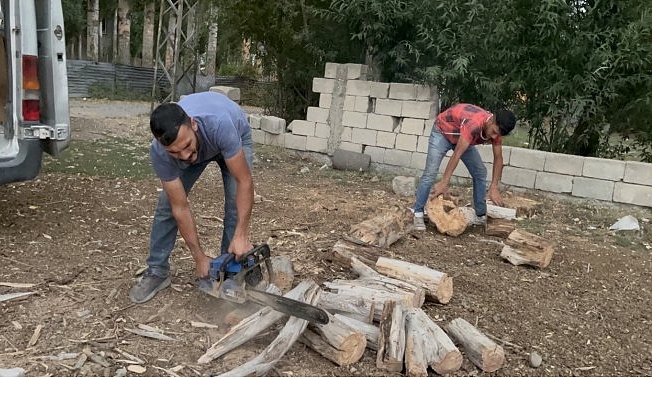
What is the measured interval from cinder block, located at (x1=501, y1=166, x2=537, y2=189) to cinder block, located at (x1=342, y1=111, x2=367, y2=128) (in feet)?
6.80

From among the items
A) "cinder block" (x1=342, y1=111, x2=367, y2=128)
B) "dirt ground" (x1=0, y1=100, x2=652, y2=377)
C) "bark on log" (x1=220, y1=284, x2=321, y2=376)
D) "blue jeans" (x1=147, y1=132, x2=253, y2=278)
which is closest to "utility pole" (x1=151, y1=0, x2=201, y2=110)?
"cinder block" (x1=342, y1=111, x2=367, y2=128)

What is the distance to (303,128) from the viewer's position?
9203 mm

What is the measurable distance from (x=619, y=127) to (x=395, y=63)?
2.94 metres

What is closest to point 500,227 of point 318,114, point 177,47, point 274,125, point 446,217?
point 446,217

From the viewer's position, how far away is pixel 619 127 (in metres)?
7.51

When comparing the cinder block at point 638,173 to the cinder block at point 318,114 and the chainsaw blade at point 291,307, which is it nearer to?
the cinder block at point 318,114

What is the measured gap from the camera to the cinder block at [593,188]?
6.99 meters

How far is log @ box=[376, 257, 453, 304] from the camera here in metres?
3.72

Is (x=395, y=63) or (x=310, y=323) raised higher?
(x=395, y=63)

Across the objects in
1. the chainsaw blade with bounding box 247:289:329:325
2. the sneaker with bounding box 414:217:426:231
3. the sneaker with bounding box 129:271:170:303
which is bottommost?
the sneaker with bounding box 129:271:170:303

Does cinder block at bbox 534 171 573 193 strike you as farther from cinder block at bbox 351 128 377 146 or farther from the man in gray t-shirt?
the man in gray t-shirt

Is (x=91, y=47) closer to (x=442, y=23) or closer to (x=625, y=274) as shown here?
(x=442, y=23)

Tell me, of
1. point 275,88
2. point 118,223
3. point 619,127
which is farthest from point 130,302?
point 275,88

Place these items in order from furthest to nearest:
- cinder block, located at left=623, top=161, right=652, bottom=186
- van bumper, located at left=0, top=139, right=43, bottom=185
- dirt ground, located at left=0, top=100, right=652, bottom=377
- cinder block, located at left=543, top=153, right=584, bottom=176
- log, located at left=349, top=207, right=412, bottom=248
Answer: cinder block, located at left=543, top=153, right=584, bottom=176
cinder block, located at left=623, top=161, right=652, bottom=186
log, located at left=349, top=207, right=412, bottom=248
van bumper, located at left=0, top=139, right=43, bottom=185
dirt ground, located at left=0, top=100, right=652, bottom=377
